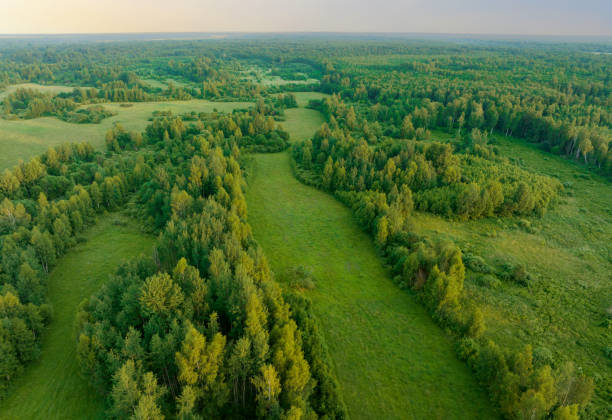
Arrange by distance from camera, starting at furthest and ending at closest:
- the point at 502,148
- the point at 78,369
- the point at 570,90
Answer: the point at 570,90 → the point at 502,148 → the point at 78,369

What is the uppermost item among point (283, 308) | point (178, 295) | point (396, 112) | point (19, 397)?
point (396, 112)

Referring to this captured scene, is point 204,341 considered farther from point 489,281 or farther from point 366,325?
point 489,281

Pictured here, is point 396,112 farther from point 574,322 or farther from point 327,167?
point 574,322

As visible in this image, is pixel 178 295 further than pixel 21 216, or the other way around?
pixel 21 216

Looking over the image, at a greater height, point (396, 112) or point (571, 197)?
point (396, 112)

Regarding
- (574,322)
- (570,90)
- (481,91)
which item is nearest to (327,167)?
(574,322)

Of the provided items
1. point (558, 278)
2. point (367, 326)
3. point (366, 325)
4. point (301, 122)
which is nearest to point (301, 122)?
point (301, 122)

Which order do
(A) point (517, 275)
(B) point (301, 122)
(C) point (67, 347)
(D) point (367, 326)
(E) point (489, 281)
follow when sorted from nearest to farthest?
(C) point (67, 347) < (D) point (367, 326) < (E) point (489, 281) < (A) point (517, 275) < (B) point (301, 122)
